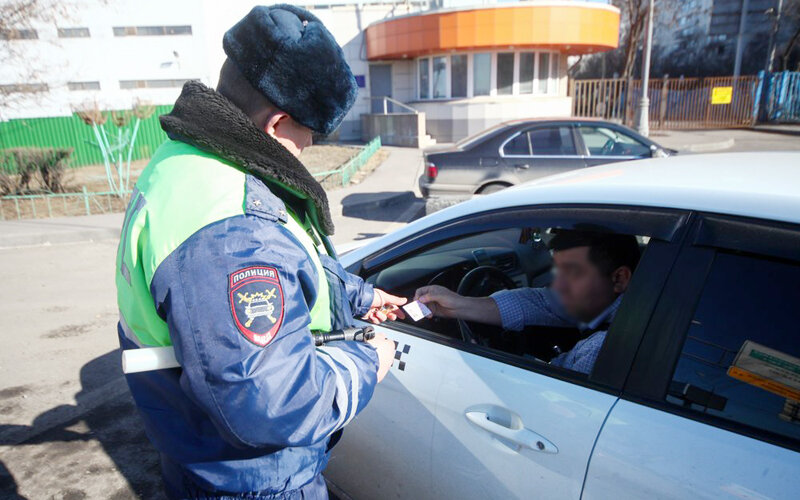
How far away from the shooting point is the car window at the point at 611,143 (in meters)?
7.56

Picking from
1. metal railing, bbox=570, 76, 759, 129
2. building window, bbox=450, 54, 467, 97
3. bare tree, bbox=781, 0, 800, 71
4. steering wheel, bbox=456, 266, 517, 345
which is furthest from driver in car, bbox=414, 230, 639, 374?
bare tree, bbox=781, 0, 800, 71

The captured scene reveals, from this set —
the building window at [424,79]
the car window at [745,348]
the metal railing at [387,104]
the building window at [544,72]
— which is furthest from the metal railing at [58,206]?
the building window at [544,72]

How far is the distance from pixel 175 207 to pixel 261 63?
1.30ft

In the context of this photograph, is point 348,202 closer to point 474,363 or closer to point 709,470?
point 474,363

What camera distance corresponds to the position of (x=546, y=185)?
1.90 m

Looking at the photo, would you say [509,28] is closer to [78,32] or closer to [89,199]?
[89,199]

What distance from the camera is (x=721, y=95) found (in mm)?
21953

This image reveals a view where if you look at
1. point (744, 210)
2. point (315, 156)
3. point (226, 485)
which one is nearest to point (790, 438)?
point (744, 210)

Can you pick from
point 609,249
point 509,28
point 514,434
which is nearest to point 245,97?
point 514,434

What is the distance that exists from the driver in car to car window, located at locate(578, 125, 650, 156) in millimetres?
5929

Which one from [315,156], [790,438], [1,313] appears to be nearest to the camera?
[790,438]

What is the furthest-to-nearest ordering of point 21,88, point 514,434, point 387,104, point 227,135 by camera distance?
point 387,104, point 21,88, point 514,434, point 227,135

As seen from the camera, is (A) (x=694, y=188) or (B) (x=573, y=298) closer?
(A) (x=694, y=188)

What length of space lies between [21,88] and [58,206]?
3.94m
